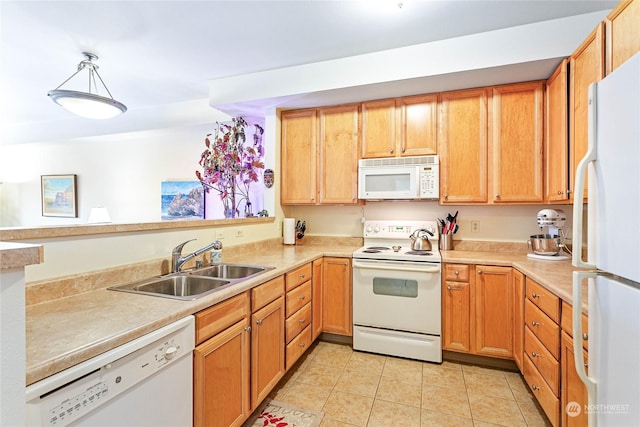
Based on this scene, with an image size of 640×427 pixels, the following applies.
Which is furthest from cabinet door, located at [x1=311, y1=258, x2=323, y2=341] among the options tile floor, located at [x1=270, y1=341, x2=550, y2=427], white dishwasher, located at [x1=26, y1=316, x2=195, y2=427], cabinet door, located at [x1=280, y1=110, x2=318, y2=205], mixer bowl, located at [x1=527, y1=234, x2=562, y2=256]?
mixer bowl, located at [x1=527, y1=234, x2=562, y2=256]

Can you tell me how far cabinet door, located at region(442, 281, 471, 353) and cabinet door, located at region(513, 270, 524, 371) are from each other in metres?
0.31

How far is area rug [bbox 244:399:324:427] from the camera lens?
1.75 meters

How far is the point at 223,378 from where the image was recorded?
1422 mm

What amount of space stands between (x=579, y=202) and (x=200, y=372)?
5.25 feet

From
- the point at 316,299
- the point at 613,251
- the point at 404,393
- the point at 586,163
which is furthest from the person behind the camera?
the point at 316,299

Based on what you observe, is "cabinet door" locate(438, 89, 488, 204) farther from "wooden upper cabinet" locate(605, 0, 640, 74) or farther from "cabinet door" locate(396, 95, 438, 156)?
"wooden upper cabinet" locate(605, 0, 640, 74)

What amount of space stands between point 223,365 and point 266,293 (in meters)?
0.48

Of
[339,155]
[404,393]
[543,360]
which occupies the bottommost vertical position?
[404,393]

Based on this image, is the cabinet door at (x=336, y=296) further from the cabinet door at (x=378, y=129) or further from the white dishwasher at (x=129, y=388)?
the white dishwasher at (x=129, y=388)

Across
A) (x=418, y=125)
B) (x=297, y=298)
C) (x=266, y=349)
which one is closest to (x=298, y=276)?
(x=297, y=298)

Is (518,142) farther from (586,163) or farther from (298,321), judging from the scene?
(298,321)

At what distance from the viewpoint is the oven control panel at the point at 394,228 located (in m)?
2.94

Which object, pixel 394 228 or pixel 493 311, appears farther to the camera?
pixel 394 228

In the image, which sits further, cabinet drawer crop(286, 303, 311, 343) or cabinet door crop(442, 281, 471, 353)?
cabinet door crop(442, 281, 471, 353)
